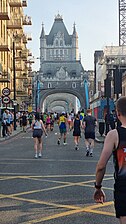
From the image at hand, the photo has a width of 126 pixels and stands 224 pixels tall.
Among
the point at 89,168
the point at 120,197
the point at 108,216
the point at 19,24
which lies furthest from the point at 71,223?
the point at 19,24

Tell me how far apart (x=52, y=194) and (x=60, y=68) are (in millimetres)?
147887

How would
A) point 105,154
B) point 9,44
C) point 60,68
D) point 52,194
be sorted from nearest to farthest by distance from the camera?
point 105,154 → point 52,194 → point 9,44 → point 60,68

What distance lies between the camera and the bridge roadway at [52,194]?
23.1 ft

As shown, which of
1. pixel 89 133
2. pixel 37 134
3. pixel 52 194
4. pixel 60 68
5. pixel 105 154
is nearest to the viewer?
pixel 105 154

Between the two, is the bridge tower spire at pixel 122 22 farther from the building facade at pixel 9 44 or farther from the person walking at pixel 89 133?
the person walking at pixel 89 133

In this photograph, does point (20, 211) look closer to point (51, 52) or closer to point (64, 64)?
point (64, 64)

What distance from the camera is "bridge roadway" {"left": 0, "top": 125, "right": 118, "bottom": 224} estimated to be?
7035mm

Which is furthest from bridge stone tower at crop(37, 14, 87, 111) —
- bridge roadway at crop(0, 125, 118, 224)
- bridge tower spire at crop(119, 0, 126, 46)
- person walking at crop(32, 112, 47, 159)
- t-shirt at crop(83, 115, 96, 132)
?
→ bridge roadway at crop(0, 125, 118, 224)

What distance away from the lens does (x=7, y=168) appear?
13.6 metres

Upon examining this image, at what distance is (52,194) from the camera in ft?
29.5

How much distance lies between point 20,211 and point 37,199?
0.98 meters

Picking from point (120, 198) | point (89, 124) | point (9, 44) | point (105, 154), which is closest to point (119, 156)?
point (105, 154)

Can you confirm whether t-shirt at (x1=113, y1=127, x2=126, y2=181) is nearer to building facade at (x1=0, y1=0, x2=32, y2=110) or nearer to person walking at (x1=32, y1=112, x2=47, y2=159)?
person walking at (x1=32, y1=112, x2=47, y2=159)

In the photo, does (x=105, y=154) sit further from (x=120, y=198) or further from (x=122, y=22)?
(x=122, y=22)
